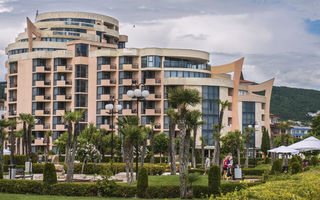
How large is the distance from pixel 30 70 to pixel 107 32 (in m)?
15.3

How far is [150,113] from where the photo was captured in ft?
236

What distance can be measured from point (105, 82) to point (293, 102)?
358 feet

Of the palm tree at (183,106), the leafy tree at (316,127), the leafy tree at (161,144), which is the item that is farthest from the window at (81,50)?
the palm tree at (183,106)

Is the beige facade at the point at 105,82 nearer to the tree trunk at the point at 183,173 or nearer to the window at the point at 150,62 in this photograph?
the window at the point at 150,62

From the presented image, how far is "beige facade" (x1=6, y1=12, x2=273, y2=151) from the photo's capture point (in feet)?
238

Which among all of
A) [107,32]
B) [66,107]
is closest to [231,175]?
[66,107]

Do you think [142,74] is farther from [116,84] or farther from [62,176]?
[62,176]

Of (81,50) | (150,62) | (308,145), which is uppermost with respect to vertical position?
(81,50)

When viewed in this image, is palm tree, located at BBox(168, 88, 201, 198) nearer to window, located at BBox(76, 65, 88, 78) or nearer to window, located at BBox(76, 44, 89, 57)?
window, located at BBox(76, 65, 88, 78)

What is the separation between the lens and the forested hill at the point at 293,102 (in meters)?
159

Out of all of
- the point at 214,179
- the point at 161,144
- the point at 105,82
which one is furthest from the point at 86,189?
the point at 105,82

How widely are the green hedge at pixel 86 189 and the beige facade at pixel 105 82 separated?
47.0 m

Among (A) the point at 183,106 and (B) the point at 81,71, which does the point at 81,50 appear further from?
(A) the point at 183,106

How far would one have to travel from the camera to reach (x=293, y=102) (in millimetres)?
169375
